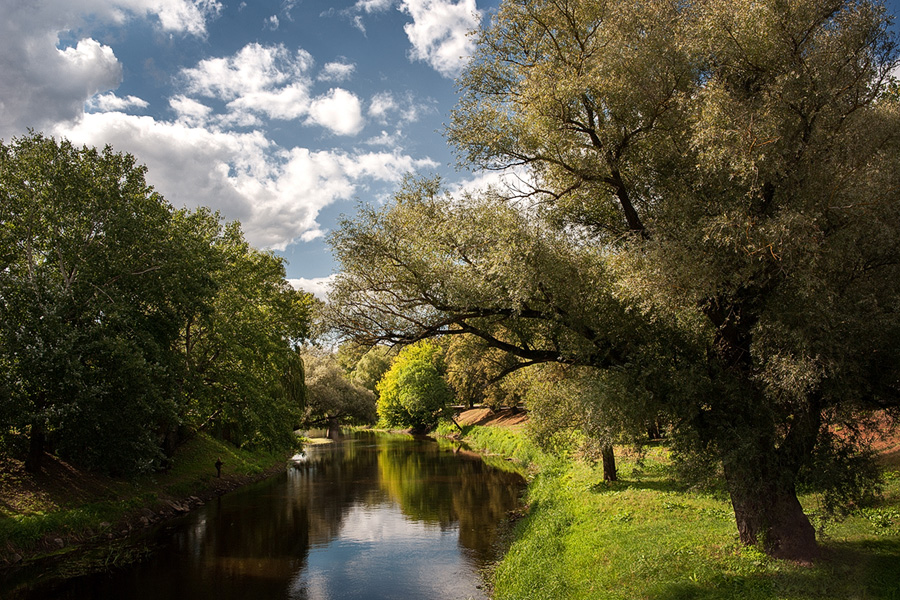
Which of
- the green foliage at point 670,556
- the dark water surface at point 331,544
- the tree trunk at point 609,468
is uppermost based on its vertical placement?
the tree trunk at point 609,468

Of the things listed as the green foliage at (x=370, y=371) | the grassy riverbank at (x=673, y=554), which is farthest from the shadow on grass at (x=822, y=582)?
the green foliage at (x=370, y=371)

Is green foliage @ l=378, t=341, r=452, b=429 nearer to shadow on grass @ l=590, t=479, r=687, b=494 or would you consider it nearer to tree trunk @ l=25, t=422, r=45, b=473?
shadow on grass @ l=590, t=479, r=687, b=494

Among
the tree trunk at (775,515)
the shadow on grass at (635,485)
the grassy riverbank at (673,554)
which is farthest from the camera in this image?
the shadow on grass at (635,485)

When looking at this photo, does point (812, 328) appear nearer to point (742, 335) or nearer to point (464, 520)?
point (742, 335)

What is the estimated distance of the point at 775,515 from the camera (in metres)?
10.5

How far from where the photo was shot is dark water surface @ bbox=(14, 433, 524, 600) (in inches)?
568

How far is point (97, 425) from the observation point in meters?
18.0

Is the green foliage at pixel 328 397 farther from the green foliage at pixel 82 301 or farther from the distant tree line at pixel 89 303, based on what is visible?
the green foliage at pixel 82 301

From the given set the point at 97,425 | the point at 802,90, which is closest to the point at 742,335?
the point at 802,90

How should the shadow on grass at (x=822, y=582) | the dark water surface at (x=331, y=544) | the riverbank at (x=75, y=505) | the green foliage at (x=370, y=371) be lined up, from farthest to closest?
the green foliage at (x=370, y=371) < the riverbank at (x=75, y=505) < the dark water surface at (x=331, y=544) < the shadow on grass at (x=822, y=582)

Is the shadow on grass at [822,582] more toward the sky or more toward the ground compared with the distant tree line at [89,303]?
more toward the ground

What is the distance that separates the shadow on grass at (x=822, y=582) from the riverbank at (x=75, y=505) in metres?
17.4

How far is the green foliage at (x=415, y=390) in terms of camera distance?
66.4m

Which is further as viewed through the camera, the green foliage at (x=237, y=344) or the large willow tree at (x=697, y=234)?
the green foliage at (x=237, y=344)
